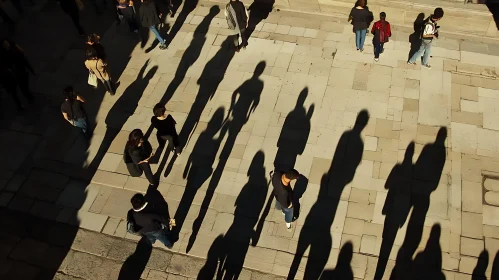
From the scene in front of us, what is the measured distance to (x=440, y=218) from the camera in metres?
8.93

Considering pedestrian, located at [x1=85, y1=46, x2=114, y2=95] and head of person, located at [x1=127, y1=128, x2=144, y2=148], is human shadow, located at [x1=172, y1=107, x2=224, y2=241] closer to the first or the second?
head of person, located at [x1=127, y1=128, x2=144, y2=148]

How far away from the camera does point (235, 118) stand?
11016 mm

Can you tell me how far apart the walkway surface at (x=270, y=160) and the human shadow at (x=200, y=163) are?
3 centimetres

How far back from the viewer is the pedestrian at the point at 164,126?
8.88m

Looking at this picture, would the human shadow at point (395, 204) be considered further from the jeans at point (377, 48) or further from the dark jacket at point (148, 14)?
the dark jacket at point (148, 14)

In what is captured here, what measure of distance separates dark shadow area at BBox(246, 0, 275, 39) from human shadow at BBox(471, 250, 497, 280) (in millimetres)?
8506

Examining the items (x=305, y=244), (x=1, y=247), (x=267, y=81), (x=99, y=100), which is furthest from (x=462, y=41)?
(x=1, y=247)

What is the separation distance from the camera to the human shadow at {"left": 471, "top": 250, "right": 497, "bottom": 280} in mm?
8198

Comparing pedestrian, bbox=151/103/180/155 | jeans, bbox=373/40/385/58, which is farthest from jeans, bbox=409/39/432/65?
pedestrian, bbox=151/103/180/155

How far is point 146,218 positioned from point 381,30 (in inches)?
283

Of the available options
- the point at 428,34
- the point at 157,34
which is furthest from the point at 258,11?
the point at 428,34

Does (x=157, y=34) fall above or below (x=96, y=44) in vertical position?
below

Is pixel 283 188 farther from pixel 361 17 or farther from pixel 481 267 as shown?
pixel 361 17

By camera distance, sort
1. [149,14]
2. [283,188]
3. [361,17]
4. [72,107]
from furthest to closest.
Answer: [149,14]
[361,17]
[72,107]
[283,188]
